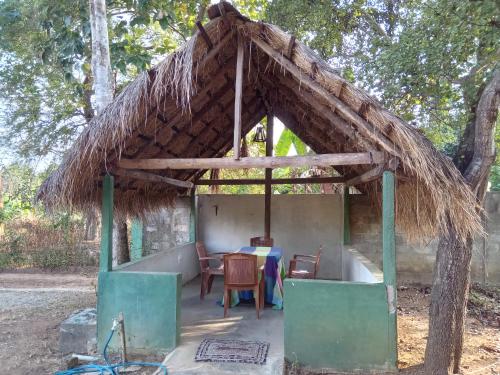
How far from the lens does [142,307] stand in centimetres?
400

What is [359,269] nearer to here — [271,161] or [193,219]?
[271,161]

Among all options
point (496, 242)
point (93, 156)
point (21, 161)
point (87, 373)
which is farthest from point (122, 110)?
point (496, 242)

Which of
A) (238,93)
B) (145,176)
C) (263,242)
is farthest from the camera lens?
(263,242)

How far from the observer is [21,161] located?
855 centimetres

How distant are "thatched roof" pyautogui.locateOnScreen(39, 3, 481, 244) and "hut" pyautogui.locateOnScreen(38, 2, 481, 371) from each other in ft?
0.04

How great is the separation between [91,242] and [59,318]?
472 cm

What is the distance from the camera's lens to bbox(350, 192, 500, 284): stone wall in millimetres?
7117

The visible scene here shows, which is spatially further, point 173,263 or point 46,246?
point 46,246

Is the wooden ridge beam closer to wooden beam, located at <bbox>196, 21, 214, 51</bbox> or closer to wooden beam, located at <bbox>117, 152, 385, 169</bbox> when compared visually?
wooden beam, located at <bbox>117, 152, 385, 169</bbox>

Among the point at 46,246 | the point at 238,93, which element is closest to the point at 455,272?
the point at 238,93

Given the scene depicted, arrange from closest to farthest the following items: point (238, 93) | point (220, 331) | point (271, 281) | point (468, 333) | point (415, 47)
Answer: point (238, 93)
point (220, 331)
point (415, 47)
point (468, 333)
point (271, 281)

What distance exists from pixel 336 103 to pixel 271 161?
875 mm

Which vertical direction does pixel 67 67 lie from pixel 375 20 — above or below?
below

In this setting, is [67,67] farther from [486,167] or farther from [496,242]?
[496,242]
